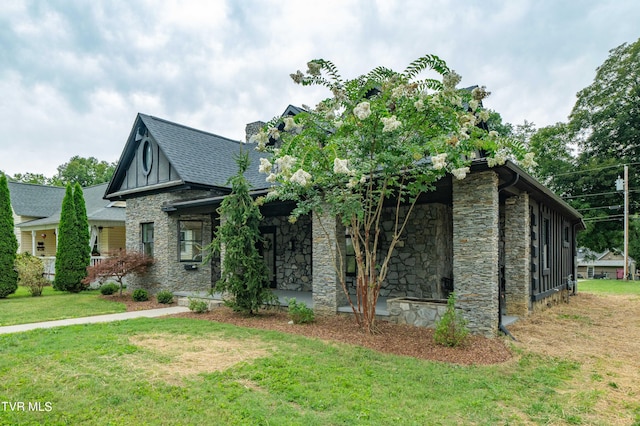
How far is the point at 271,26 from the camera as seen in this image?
32.0 feet

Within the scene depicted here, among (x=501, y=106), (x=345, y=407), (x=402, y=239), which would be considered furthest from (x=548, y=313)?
(x=501, y=106)

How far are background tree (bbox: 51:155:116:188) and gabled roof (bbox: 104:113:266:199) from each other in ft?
98.9

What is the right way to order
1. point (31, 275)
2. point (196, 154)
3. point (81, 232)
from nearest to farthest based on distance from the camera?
1. point (31, 275)
2. point (196, 154)
3. point (81, 232)

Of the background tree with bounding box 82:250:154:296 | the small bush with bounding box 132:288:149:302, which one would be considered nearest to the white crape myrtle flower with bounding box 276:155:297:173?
the small bush with bounding box 132:288:149:302

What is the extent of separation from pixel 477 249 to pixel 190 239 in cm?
897

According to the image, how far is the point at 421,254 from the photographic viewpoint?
9.23m

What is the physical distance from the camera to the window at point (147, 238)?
42.1ft

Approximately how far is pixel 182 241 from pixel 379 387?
31.3ft

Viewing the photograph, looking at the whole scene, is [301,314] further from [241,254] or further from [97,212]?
[97,212]

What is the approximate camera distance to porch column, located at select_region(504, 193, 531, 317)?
755 centimetres

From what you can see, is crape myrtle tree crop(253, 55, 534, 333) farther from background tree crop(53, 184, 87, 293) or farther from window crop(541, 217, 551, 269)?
background tree crop(53, 184, 87, 293)

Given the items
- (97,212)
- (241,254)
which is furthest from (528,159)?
(97,212)

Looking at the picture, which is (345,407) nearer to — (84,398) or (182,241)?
(84,398)

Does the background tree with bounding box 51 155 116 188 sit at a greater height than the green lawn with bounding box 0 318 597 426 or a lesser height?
greater
